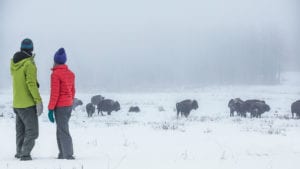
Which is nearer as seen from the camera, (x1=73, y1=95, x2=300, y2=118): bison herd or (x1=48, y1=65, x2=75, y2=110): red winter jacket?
(x1=48, y1=65, x2=75, y2=110): red winter jacket

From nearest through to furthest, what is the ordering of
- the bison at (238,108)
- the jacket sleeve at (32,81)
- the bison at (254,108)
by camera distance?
the jacket sleeve at (32,81) < the bison at (254,108) < the bison at (238,108)

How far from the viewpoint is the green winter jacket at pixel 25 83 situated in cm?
870

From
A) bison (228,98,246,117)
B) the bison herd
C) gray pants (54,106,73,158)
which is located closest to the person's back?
gray pants (54,106,73,158)

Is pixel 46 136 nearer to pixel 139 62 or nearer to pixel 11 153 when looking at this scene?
pixel 11 153

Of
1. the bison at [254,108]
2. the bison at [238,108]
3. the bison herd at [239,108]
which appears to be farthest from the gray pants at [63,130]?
the bison at [238,108]

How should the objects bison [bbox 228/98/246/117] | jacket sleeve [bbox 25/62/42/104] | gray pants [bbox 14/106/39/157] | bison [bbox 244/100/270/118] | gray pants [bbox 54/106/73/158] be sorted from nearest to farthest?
jacket sleeve [bbox 25/62/42/104] < gray pants [bbox 14/106/39/157] < gray pants [bbox 54/106/73/158] < bison [bbox 244/100/270/118] < bison [bbox 228/98/246/117]

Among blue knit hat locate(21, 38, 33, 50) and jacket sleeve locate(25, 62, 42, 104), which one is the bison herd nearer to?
blue knit hat locate(21, 38, 33, 50)

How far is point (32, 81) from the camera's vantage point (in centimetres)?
868

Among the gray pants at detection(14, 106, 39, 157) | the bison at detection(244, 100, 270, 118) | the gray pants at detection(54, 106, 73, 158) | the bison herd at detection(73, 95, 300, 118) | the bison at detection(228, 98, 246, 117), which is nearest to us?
the gray pants at detection(14, 106, 39, 157)

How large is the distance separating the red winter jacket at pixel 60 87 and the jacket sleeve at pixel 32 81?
0.78ft

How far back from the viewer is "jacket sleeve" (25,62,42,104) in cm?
866

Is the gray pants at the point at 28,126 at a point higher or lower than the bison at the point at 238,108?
lower

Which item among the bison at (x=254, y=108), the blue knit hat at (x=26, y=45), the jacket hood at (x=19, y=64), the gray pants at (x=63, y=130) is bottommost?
the gray pants at (x=63, y=130)

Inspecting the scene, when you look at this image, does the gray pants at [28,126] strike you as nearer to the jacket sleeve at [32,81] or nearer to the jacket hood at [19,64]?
the jacket sleeve at [32,81]
